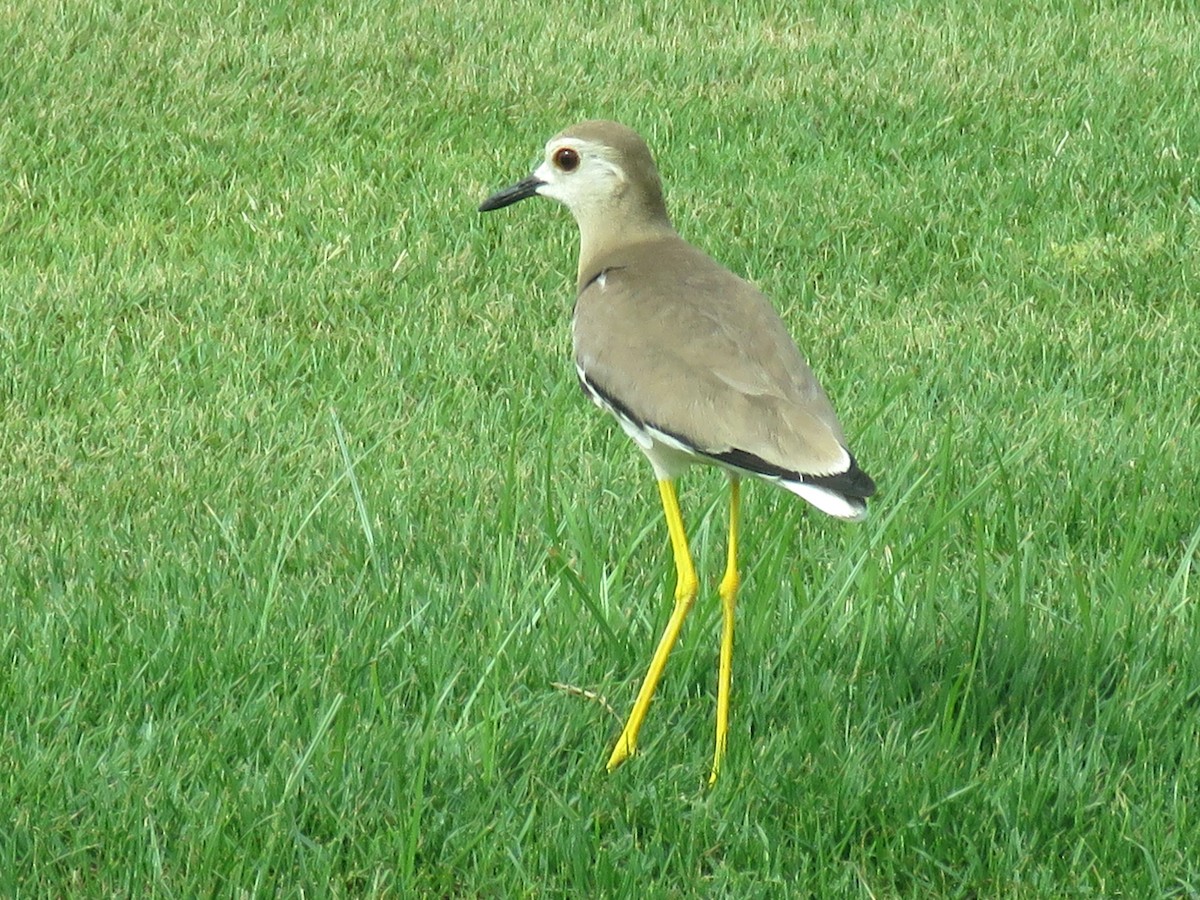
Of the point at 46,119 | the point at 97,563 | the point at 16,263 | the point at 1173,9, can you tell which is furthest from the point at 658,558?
the point at 1173,9

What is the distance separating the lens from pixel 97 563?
4355mm

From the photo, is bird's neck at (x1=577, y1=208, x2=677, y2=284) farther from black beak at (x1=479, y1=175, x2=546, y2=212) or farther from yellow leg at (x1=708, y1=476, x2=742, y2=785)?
yellow leg at (x1=708, y1=476, x2=742, y2=785)

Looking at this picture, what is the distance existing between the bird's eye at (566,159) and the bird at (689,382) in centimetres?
6

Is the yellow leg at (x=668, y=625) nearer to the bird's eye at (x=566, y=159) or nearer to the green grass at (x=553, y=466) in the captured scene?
the green grass at (x=553, y=466)

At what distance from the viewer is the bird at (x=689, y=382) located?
3.28m

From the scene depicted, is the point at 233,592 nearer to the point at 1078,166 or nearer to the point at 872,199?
the point at 872,199

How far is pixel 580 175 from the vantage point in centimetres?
420

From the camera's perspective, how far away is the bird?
3.28 m

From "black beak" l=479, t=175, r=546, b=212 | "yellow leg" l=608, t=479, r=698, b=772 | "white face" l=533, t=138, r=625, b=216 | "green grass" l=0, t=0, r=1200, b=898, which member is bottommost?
"green grass" l=0, t=0, r=1200, b=898

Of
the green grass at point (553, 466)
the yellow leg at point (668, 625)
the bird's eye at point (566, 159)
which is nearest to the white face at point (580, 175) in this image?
the bird's eye at point (566, 159)

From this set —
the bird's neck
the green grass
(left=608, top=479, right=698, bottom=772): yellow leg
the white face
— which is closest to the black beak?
the white face

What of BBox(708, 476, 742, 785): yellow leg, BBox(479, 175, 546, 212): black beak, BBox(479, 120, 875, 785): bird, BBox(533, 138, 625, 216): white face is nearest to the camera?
BBox(479, 120, 875, 785): bird

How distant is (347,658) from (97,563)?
34.8 inches

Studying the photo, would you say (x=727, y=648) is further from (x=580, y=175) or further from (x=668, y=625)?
(x=580, y=175)
